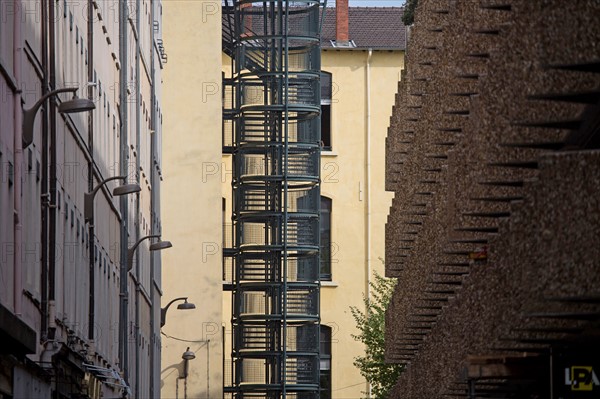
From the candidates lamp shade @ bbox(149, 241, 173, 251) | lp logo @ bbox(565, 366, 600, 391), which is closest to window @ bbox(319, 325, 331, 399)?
lamp shade @ bbox(149, 241, 173, 251)

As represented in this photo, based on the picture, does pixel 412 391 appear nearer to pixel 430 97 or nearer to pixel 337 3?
pixel 430 97

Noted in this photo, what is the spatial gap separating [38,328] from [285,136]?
31746 millimetres

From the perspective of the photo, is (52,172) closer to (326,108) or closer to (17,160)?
(17,160)

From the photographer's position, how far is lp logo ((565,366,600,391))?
60.8 ft

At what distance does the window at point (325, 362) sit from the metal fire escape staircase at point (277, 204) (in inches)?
382

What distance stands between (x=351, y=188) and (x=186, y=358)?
42.2 feet

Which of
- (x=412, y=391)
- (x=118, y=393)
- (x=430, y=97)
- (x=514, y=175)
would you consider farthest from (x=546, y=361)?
(x=118, y=393)

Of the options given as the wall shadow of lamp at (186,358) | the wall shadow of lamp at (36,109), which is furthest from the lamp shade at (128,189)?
the wall shadow of lamp at (186,358)

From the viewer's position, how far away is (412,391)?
3534 centimetres

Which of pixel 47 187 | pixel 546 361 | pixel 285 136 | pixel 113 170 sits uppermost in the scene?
pixel 285 136

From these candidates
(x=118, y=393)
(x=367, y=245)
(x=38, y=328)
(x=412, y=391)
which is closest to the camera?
→ (x=38, y=328)

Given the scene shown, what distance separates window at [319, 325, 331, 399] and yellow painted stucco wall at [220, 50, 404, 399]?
0.95ft

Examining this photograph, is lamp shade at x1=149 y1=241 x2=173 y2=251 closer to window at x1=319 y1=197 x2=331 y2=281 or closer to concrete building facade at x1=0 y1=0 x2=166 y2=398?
concrete building facade at x1=0 y1=0 x2=166 y2=398

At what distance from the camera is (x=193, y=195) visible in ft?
219
